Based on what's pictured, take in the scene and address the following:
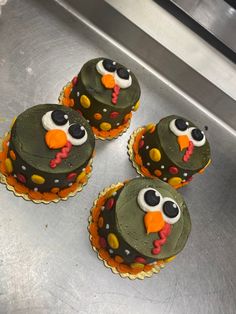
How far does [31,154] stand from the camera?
1.43 metres

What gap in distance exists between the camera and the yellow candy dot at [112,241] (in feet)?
4.77

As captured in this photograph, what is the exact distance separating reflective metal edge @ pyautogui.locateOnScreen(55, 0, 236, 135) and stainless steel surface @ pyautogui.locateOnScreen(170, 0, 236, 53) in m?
0.20

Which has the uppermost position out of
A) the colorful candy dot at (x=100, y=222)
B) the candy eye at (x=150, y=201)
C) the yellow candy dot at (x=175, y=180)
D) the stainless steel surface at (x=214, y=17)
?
the stainless steel surface at (x=214, y=17)

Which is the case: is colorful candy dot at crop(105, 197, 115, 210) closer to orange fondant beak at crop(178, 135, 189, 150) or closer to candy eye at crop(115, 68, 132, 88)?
orange fondant beak at crop(178, 135, 189, 150)

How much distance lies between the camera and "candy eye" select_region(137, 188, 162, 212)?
142 centimetres

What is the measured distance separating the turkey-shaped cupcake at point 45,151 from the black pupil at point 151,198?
0.86 ft

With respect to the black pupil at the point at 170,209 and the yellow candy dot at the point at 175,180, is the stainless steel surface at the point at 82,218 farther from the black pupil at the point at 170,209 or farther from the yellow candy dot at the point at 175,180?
the black pupil at the point at 170,209

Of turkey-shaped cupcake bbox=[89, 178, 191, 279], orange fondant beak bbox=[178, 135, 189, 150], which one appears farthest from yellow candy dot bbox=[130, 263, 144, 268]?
orange fondant beak bbox=[178, 135, 189, 150]

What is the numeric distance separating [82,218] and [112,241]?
23cm

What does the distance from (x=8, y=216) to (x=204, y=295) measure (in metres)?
0.87

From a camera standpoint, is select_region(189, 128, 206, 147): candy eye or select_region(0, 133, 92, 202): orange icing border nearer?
select_region(0, 133, 92, 202): orange icing border

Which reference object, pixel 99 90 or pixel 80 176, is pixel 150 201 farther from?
pixel 99 90

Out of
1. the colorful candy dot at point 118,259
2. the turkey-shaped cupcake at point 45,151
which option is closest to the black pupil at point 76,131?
the turkey-shaped cupcake at point 45,151

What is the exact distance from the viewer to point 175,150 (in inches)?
65.5
